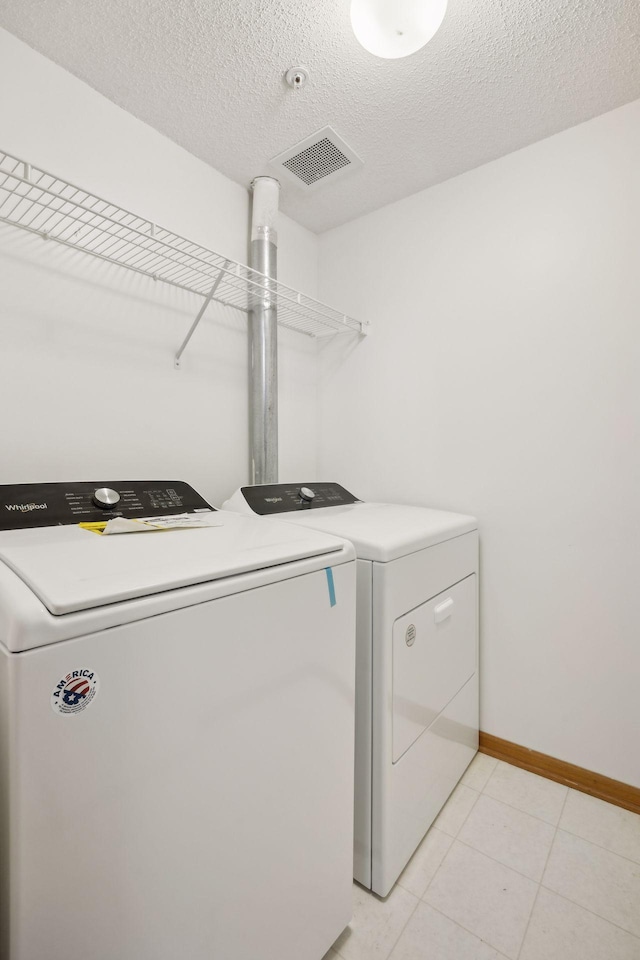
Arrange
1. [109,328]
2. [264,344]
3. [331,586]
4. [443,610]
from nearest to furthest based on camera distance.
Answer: [331,586]
[443,610]
[109,328]
[264,344]

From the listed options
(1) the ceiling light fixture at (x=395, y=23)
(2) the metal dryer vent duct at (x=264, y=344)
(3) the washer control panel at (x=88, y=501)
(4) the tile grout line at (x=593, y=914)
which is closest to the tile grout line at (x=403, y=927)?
(4) the tile grout line at (x=593, y=914)

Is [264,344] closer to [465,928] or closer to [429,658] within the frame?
[429,658]

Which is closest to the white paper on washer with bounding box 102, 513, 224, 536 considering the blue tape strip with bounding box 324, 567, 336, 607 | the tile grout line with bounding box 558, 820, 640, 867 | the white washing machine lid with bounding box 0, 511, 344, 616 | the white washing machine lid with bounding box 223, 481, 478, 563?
the white washing machine lid with bounding box 0, 511, 344, 616

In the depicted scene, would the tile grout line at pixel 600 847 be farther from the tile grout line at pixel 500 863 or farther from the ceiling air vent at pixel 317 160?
the ceiling air vent at pixel 317 160

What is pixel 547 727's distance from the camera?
65.7 inches

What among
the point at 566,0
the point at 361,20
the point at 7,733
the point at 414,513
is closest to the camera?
the point at 7,733

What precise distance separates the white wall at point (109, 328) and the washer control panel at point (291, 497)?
34 cm

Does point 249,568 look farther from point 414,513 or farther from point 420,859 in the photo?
point 420,859

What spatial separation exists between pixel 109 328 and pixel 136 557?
43.5 inches

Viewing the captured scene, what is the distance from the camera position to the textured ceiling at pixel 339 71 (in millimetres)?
1212

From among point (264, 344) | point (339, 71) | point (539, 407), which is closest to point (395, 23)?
point (339, 71)

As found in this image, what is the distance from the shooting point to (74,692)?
57cm

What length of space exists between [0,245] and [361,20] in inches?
45.7

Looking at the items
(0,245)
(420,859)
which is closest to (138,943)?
(420,859)
